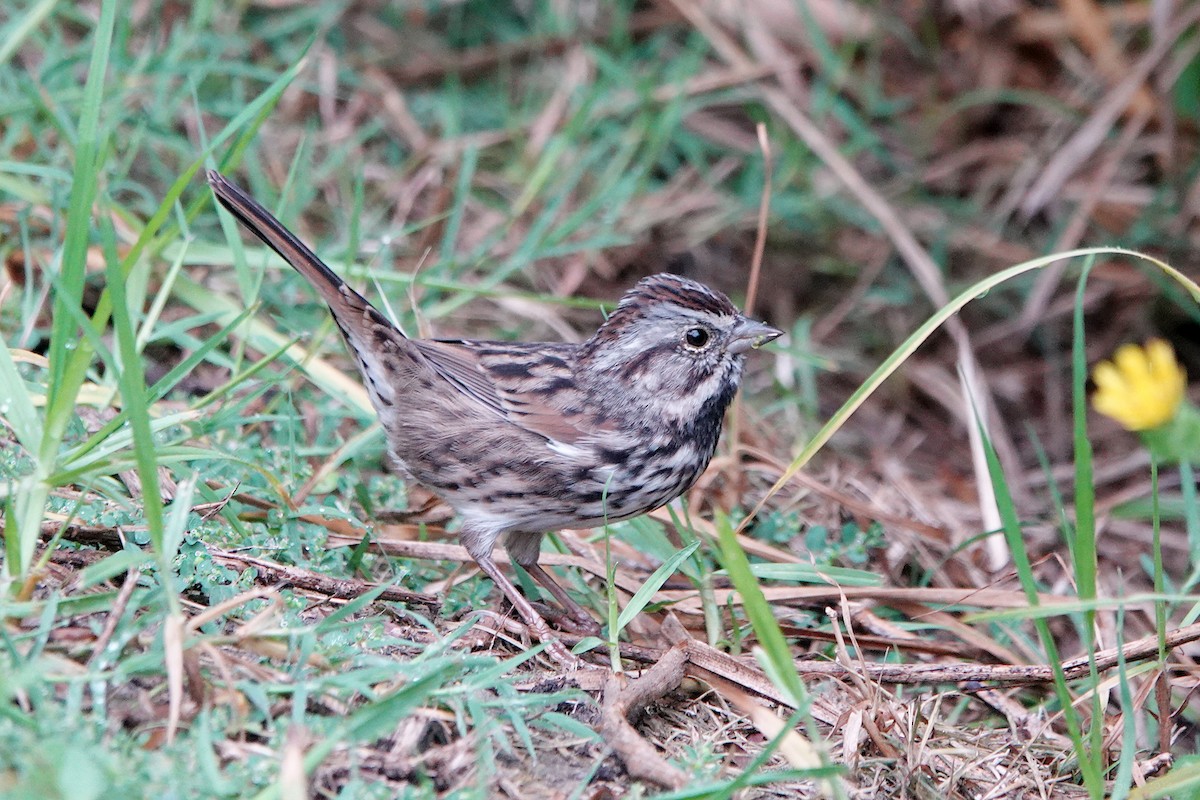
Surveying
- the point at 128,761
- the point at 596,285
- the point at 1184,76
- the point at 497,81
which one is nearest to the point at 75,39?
the point at 497,81

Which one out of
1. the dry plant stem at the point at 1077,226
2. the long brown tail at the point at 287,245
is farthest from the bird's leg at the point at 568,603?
the dry plant stem at the point at 1077,226

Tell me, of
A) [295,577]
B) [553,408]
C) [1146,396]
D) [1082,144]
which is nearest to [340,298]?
[553,408]

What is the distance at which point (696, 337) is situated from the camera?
13.0 ft

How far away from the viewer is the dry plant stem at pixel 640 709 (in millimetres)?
2727

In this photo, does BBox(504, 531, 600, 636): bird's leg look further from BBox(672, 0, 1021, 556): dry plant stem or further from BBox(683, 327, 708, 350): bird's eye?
BBox(672, 0, 1021, 556): dry plant stem

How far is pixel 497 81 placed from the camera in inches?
268

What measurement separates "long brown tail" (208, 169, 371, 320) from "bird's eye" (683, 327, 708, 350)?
946mm

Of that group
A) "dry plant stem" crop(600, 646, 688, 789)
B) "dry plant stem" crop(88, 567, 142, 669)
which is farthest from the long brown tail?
"dry plant stem" crop(600, 646, 688, 789)

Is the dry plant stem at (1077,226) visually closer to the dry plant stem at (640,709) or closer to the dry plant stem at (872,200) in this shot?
the dry plant stem at (872,200)

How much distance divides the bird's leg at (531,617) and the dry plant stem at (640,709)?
0.66 feet

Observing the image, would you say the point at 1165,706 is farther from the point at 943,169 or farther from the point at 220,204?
the point at 943,169

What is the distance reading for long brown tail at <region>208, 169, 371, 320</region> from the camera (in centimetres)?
372

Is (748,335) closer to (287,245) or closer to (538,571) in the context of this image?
(538,571)

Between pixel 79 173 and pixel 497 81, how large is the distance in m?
4.12
